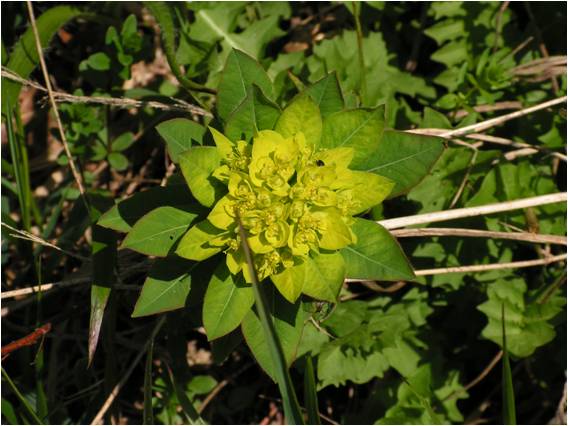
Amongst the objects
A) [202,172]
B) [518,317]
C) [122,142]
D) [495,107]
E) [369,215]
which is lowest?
[518,317]

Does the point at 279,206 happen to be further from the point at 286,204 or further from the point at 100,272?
the point at 100,272

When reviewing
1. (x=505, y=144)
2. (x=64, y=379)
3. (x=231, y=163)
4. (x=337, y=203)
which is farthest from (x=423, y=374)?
(x=64, y=379)

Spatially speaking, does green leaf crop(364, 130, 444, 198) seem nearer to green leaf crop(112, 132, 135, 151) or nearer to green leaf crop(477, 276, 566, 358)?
green leaf crop(477, 276, 566, 358)

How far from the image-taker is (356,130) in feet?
7.39

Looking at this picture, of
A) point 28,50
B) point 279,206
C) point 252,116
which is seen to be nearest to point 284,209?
point 279,206

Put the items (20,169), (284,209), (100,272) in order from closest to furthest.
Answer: (284,209), (100,272), (20,169)

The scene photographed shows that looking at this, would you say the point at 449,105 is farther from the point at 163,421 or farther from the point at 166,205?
the point at 163,421

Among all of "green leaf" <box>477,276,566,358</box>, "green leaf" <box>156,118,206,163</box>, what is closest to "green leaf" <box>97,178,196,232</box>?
"green leaf" <box>156,118,206,163</box>

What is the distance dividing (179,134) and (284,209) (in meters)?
0.47

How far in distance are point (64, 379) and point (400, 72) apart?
7.25 feet

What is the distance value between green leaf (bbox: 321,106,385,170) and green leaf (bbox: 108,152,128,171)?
1.41 m

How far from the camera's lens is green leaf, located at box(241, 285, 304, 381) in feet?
7.38

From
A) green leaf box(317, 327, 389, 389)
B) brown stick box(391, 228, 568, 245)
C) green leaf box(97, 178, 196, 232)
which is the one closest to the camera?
green leaf box(97, 178, 196, 232)

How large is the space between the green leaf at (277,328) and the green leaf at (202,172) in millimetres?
381
